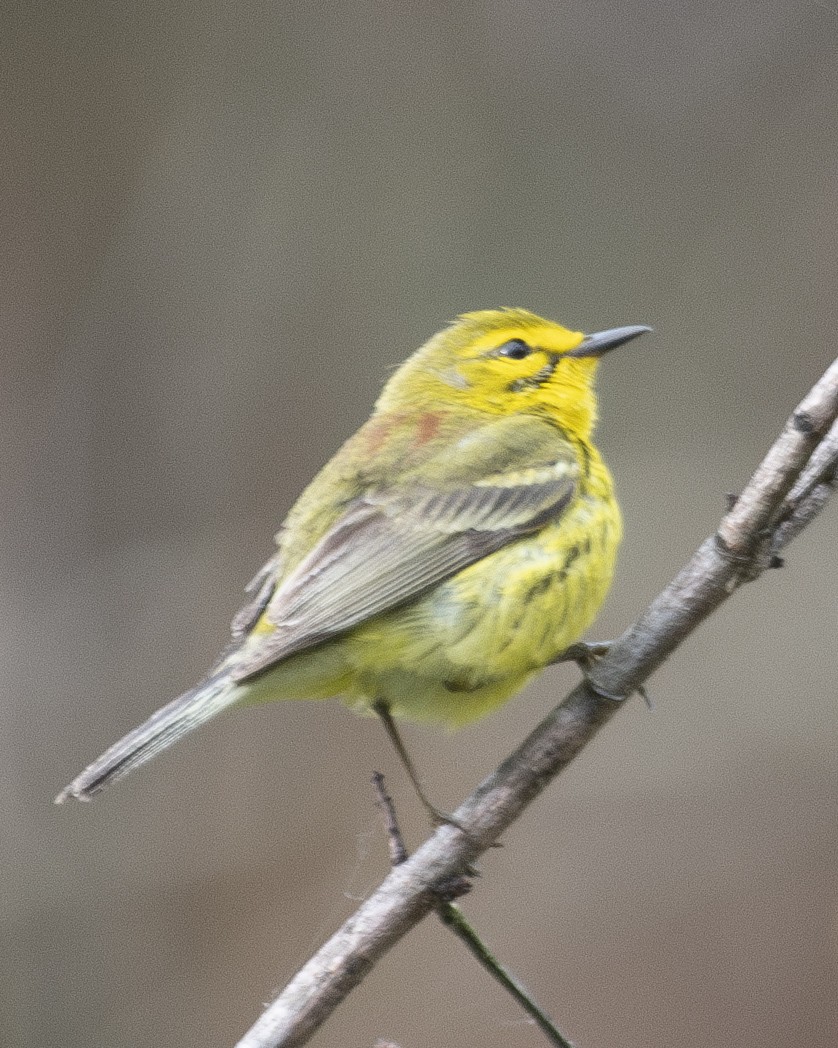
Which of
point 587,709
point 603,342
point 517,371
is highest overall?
point 603,342

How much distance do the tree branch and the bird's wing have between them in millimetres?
596

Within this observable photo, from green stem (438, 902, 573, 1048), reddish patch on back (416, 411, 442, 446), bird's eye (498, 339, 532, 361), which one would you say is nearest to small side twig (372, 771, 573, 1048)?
green stem (438, 902, 573, 1048)

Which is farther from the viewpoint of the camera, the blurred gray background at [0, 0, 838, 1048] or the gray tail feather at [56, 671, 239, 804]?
the blurred gray background at [0, 0, 838, 1048]

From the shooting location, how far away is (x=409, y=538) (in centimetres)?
330

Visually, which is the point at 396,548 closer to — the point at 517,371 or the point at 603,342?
the point at 517,371

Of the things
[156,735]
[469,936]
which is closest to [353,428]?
[156,735]

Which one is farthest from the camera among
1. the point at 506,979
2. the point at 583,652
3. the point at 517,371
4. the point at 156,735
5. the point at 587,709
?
the point at 517,371

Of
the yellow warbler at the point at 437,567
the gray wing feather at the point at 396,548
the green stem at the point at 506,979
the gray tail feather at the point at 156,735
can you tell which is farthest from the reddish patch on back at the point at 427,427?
the green stem at the point at 506,979

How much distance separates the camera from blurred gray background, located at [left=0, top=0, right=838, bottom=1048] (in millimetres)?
4734

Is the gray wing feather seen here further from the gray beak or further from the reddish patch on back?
the gray beak

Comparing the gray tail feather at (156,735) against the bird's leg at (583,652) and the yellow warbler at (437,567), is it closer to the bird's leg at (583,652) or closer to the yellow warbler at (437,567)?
the yellow warbler at (437,567)

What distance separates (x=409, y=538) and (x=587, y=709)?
79 centimetres

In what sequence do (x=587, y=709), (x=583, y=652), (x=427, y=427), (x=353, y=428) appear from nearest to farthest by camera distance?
(x=587, y=709), (x=583, y=652), (x=427, y=427), (x=353, y=428)

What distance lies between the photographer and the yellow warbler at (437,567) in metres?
3.05
